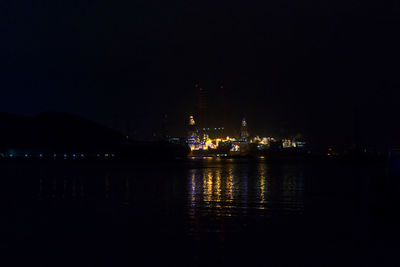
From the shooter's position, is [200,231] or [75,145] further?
[75,145]

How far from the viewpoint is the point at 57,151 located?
17038 cm

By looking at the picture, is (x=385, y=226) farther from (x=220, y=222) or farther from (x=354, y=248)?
(x=220, y=222)

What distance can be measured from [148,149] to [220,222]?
125 meters

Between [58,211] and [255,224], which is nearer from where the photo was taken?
[255,224]

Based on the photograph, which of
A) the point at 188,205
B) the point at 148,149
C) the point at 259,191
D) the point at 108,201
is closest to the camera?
the point at 188,205

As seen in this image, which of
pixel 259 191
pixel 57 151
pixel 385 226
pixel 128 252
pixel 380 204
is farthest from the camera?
pixel 57 151

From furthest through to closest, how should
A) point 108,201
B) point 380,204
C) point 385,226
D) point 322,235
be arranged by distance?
point 108,201 → point 380,204 → point 385,226 → point 322,235

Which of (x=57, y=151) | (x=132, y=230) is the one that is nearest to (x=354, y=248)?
(x=132, y=230)

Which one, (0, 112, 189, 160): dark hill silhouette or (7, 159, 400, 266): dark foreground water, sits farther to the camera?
(0, 112, 189, 160): dark hill silhouette

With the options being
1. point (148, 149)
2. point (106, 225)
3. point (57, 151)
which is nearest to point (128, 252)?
point (106, 225)

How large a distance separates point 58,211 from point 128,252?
735 cm

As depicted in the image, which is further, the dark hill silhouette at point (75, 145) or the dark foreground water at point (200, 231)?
the dark hill silhouette at point (75, 145)

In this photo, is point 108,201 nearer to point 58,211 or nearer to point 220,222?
point 58,211

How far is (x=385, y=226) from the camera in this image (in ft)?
43.7
